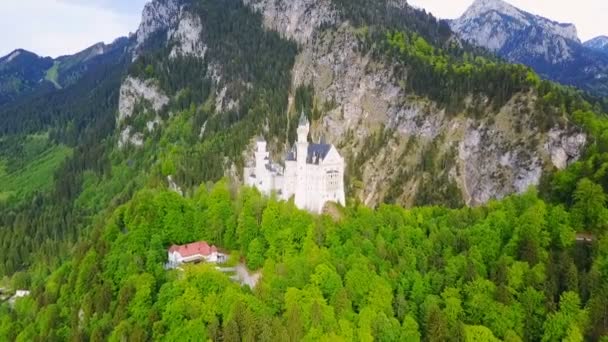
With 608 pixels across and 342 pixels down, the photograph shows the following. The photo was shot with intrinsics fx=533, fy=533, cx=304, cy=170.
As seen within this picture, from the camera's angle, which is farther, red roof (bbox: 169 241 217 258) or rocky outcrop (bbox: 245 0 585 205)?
rocky outcrop (bbox: 245 0 585 205)

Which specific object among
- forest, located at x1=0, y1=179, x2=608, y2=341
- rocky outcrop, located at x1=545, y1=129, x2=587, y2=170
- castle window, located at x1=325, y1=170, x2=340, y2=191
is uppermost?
rocky outcrop, located at x1=545, y1=129, x2=587, y2=170

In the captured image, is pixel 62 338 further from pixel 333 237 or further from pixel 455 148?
pixel 455 148

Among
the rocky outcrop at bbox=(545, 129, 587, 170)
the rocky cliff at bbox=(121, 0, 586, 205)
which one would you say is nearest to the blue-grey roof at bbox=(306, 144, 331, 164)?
the rocky cliff at bbox=(121, 0, 586, 205)

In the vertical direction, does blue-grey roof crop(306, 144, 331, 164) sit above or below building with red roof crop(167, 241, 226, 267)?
above

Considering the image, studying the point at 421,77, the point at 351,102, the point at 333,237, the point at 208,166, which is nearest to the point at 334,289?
the point at 333,237

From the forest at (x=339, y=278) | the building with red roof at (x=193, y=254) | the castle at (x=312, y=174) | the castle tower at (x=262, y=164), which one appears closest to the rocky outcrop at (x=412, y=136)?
the forest at (x=339, y=278)

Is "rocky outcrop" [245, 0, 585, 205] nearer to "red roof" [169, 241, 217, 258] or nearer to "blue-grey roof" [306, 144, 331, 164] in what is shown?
"blue-grey roof" [306, 144, 331, 164]
